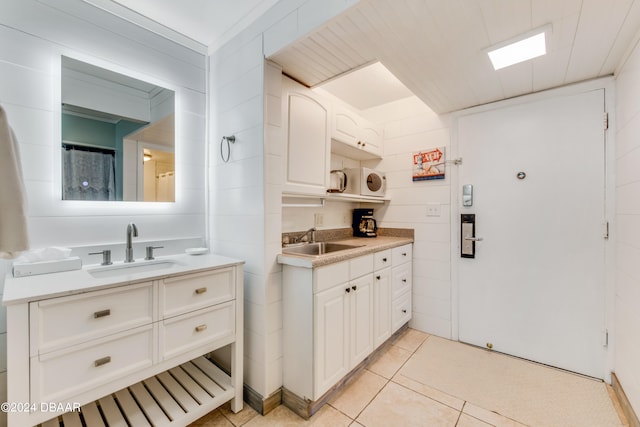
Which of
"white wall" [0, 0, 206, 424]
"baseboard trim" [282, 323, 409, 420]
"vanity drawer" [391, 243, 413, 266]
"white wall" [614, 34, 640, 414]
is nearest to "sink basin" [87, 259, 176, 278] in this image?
"white wall" [0, 0, 206, 424]

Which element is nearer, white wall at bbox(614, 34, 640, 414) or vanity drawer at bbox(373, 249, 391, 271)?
white wall at bbox(614, 34, 640, 414)

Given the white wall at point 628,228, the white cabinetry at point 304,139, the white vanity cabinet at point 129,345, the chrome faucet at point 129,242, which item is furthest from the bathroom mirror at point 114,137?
the white wall at point 628,228

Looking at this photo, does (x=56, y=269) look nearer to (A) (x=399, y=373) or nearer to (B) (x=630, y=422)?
(A) (x=399, y=373)

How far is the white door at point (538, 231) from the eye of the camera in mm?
1925

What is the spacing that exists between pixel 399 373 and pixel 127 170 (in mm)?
2372

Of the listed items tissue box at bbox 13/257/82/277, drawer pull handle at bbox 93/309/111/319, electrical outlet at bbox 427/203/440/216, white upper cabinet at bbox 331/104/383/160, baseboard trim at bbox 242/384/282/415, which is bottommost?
baseboard trim at bbox 242/384/282/415

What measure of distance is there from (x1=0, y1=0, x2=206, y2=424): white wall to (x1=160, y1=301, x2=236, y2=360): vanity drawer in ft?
2.33

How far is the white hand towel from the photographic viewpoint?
85cm

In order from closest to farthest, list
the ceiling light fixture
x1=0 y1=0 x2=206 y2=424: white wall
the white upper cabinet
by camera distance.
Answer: x1=0 y1=0 x2=206 y2=424: white wall
the ceiling light fixture
the white upper cabinet

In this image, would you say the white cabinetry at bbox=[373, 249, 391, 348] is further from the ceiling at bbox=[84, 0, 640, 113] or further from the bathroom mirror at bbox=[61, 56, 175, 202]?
the bathroom mirror at bbox=[61, 56, 175, 202]

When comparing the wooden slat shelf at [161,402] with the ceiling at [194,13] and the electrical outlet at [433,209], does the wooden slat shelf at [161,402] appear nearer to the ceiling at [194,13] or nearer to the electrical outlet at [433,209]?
the electrical outlet at [433,209]

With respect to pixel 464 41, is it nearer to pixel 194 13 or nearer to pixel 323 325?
pixel 194 13

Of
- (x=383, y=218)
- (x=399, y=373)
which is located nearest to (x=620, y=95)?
(x=383, y=218)

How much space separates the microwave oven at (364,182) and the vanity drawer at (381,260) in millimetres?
617
